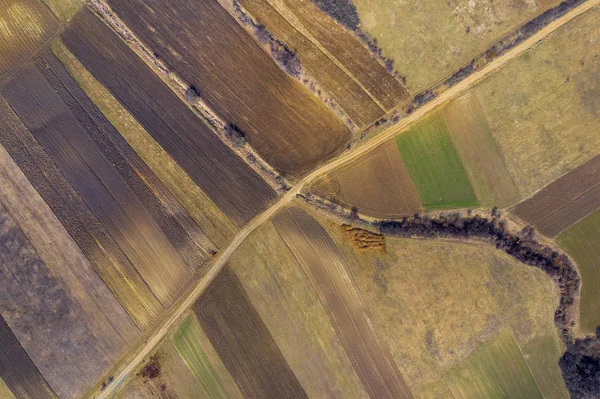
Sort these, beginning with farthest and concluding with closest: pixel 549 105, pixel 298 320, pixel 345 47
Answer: pixel 298 320 < pixel 345 47 < pixel 549 105

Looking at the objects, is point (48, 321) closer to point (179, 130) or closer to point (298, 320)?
point (179, 130)

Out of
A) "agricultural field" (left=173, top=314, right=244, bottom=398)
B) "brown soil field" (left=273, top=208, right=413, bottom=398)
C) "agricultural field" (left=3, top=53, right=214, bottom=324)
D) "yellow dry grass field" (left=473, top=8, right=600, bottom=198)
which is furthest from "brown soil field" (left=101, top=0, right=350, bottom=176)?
"agricultural field" (left=173, top=314, right=244, bottom=398)

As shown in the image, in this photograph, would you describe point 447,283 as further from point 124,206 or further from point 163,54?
point 163,54

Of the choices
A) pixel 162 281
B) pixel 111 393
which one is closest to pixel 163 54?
pixel 162 281

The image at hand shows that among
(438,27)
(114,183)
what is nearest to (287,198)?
(114,183)

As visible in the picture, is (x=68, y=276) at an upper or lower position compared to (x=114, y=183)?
lower

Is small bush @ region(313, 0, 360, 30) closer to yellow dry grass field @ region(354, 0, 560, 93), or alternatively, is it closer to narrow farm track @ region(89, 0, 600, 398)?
yellow dry grass field @ region(354, 0, 560, 93)
